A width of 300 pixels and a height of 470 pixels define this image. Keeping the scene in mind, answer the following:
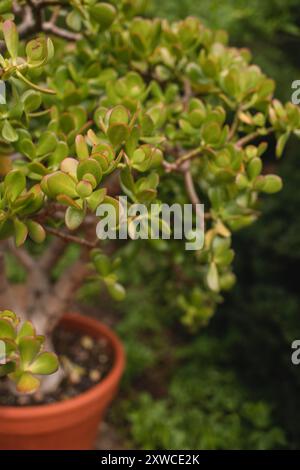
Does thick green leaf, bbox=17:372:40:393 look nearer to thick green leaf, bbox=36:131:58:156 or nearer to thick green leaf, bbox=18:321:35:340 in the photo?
thick green leaf, bbox=18:321:35:340

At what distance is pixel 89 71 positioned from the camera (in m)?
1.08

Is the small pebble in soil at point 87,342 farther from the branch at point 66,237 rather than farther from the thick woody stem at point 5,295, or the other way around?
the branch at point 66,237

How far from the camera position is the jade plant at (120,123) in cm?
78

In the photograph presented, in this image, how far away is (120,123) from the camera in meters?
0.80

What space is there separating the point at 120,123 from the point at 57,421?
780 mm

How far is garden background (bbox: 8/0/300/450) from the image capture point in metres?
1.62

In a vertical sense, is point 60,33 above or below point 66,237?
above

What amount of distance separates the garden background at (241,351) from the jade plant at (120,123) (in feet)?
1.48

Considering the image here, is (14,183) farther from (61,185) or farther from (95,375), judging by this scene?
(95,375)

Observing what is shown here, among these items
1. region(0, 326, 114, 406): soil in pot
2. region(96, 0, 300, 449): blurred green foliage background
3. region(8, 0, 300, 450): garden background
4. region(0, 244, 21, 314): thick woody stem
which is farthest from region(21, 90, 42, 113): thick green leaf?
region(96, 0, 300, 449): blurred green foliage background

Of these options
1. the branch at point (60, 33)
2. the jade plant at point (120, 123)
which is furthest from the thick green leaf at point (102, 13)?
the branch at point (60, 33)

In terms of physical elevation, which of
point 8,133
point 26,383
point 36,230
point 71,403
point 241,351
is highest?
point 8,133

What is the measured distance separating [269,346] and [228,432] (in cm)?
29

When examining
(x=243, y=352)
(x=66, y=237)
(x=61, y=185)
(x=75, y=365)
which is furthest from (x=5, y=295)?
(x=243, y=352)
